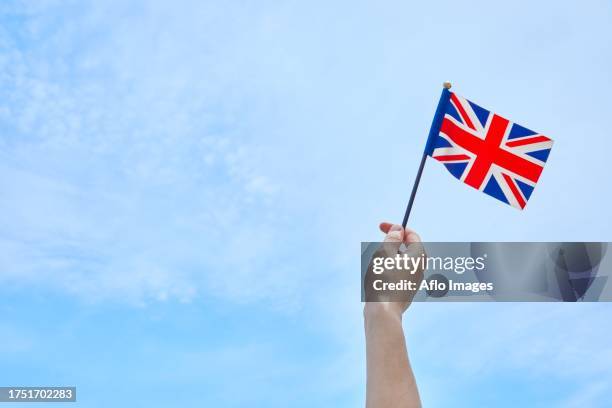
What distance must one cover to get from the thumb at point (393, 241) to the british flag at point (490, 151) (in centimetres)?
490

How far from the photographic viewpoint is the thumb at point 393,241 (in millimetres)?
7273

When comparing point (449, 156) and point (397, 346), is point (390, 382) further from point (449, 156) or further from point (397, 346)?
point (449, 156)

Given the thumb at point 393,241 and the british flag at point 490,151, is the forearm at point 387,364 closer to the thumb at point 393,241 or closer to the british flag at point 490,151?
the thumb at point 393,241

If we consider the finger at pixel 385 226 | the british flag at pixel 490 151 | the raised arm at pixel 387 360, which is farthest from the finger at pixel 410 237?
the british flag at pixel 490 151

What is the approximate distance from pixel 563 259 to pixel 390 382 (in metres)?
10.6

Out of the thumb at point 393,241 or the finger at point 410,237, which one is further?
the finger at point 410,237

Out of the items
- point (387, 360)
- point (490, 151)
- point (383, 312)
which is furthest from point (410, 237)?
point (490, 151)

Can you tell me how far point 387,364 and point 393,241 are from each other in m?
2.23

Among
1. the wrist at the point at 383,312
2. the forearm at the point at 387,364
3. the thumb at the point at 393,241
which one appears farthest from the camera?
the thumb at the point at 393,241

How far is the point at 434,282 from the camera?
1196cm

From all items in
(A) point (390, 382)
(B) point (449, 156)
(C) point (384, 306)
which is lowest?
(A) point (390, 382)

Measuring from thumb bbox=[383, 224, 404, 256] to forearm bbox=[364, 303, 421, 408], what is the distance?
4.42 ft

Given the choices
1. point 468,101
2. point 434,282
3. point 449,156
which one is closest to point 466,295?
point 434,282

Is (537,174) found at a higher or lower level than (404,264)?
higher
